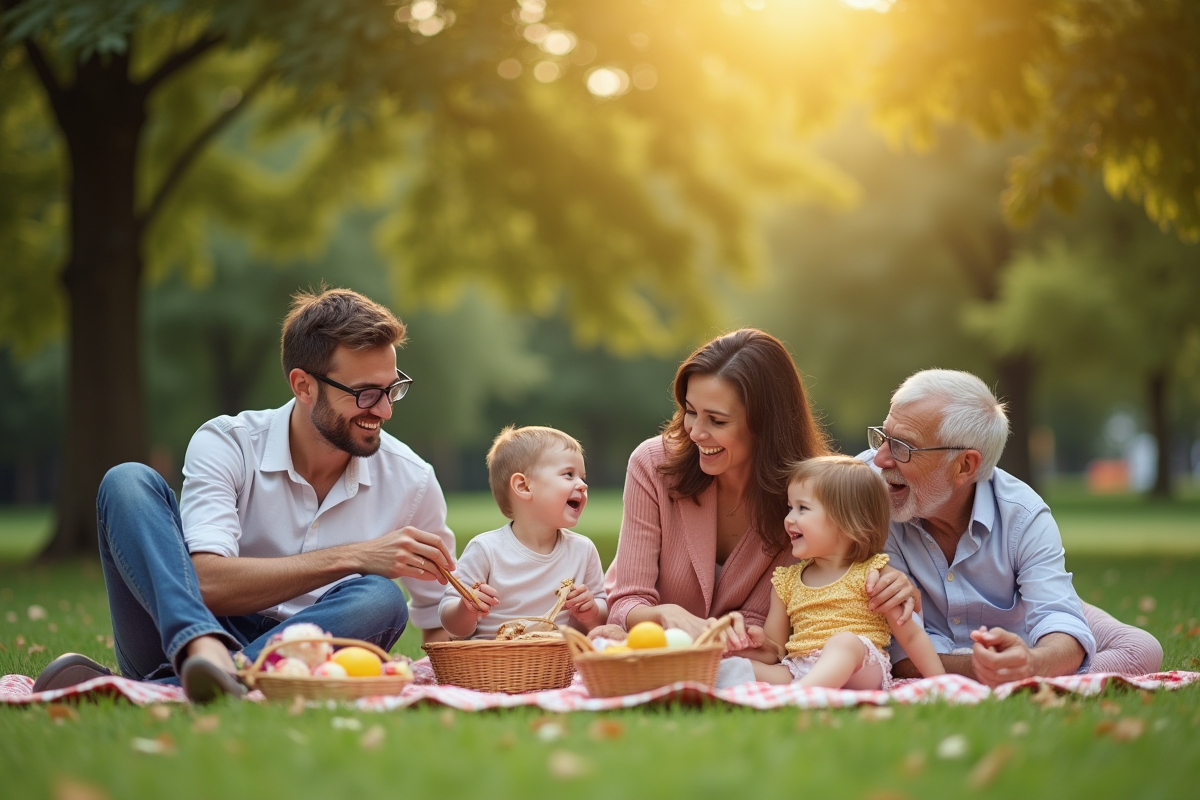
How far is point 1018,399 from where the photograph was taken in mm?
24609

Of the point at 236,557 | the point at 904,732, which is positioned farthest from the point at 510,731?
the point at 236,557

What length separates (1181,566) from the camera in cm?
1134

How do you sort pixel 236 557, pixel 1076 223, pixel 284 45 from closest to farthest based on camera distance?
pixel 236 557 → pixel 284 45 → pixel 1076 223

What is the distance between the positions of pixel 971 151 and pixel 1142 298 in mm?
4528

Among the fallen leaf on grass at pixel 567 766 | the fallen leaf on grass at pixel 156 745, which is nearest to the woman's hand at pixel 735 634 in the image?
the fallen leaf on grass at pixel 567 766

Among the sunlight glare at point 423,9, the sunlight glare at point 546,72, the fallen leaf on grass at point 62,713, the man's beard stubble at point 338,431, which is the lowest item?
the fallen leaf on grass at point 62,713

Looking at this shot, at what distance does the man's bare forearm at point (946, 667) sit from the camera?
473 cm

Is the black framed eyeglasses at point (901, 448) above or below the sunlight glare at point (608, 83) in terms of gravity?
below

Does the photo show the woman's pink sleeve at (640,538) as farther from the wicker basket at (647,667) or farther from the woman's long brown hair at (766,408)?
the wicker basket at (647,667)

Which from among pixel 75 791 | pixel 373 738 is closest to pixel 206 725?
pixel 373 738

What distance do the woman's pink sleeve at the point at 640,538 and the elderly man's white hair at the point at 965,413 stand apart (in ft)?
3.55

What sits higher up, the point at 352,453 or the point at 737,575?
the point at 352,453

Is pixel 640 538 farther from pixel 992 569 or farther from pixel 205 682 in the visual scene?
pixel 205 682

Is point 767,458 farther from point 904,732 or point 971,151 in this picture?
point 971,151
